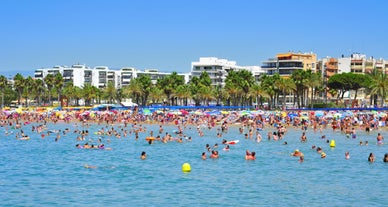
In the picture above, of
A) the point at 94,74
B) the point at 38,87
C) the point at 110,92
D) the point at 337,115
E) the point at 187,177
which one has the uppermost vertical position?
the point at 94,74

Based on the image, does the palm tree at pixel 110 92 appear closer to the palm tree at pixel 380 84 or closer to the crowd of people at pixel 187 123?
the crowd of people at pixel 187 123

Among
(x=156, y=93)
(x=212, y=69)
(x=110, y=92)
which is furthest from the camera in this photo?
(x=212, y=69)

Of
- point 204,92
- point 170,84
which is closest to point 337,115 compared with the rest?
point 204,92

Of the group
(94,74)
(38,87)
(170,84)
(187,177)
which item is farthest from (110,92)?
(187,177)

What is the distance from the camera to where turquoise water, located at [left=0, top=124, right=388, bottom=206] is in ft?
75.3

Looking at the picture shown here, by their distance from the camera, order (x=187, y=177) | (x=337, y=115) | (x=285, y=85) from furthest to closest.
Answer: (x=285, y=85)
(x=337, y=115)
(x=187, y=177)

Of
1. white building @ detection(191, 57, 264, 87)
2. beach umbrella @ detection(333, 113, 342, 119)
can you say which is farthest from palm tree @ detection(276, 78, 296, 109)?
white building @ detection(191, 57, 264, 87)

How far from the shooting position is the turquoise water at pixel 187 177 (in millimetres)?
22953

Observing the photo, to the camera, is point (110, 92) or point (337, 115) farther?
point (110, 92)

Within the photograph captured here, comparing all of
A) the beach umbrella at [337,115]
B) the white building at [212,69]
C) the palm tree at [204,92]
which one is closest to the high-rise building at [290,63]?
the white building at [212,69]

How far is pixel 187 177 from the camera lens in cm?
2842

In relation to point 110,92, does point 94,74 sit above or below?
above

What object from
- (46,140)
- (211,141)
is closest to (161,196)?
(211,141)

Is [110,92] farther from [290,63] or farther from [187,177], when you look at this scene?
[187,177]
